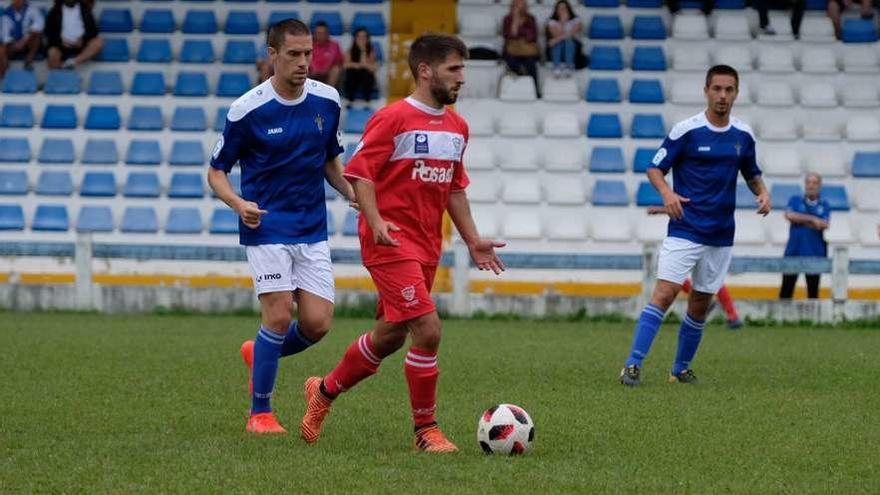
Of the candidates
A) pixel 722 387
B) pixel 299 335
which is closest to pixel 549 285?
pixel 722 387

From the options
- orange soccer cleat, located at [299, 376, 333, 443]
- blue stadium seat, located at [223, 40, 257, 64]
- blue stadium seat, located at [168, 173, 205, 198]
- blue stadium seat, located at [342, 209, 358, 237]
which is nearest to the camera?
orange soccer cleat, located at [299, 376, 333, 443]

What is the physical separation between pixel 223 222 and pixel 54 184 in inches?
114

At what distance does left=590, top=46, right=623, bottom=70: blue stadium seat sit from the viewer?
25.8m

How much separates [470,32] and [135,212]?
20.7 feet

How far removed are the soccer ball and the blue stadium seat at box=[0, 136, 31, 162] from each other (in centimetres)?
1829

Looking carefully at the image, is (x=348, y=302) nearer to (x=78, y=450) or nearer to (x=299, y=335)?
(x=299, y=335)

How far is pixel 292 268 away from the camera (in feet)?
30.1

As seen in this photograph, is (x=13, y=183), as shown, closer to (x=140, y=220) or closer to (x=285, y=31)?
(x=140, y=220)

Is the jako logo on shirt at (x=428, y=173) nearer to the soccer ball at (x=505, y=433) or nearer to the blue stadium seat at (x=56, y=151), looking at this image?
the soccer ball at (x=505, y=433)

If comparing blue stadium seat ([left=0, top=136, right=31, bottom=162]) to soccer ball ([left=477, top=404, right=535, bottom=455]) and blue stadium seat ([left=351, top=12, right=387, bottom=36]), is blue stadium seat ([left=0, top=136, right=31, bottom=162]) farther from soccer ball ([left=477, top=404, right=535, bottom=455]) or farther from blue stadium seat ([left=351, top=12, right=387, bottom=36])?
soccer ball ([left=477, top=404, right=535, bottom=455])

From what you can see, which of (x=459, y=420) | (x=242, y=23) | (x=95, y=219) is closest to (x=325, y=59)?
(x=242, y=23)

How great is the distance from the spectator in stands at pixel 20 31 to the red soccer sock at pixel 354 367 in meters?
18.8

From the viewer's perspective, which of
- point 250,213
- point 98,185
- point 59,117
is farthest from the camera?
point 59,117

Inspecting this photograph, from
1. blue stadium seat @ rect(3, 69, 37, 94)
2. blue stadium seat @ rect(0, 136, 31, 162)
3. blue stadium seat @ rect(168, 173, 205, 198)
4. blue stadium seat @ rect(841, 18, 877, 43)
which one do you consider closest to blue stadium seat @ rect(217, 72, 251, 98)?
blue stadium seat @ rect(168, 173, 205, 198)
